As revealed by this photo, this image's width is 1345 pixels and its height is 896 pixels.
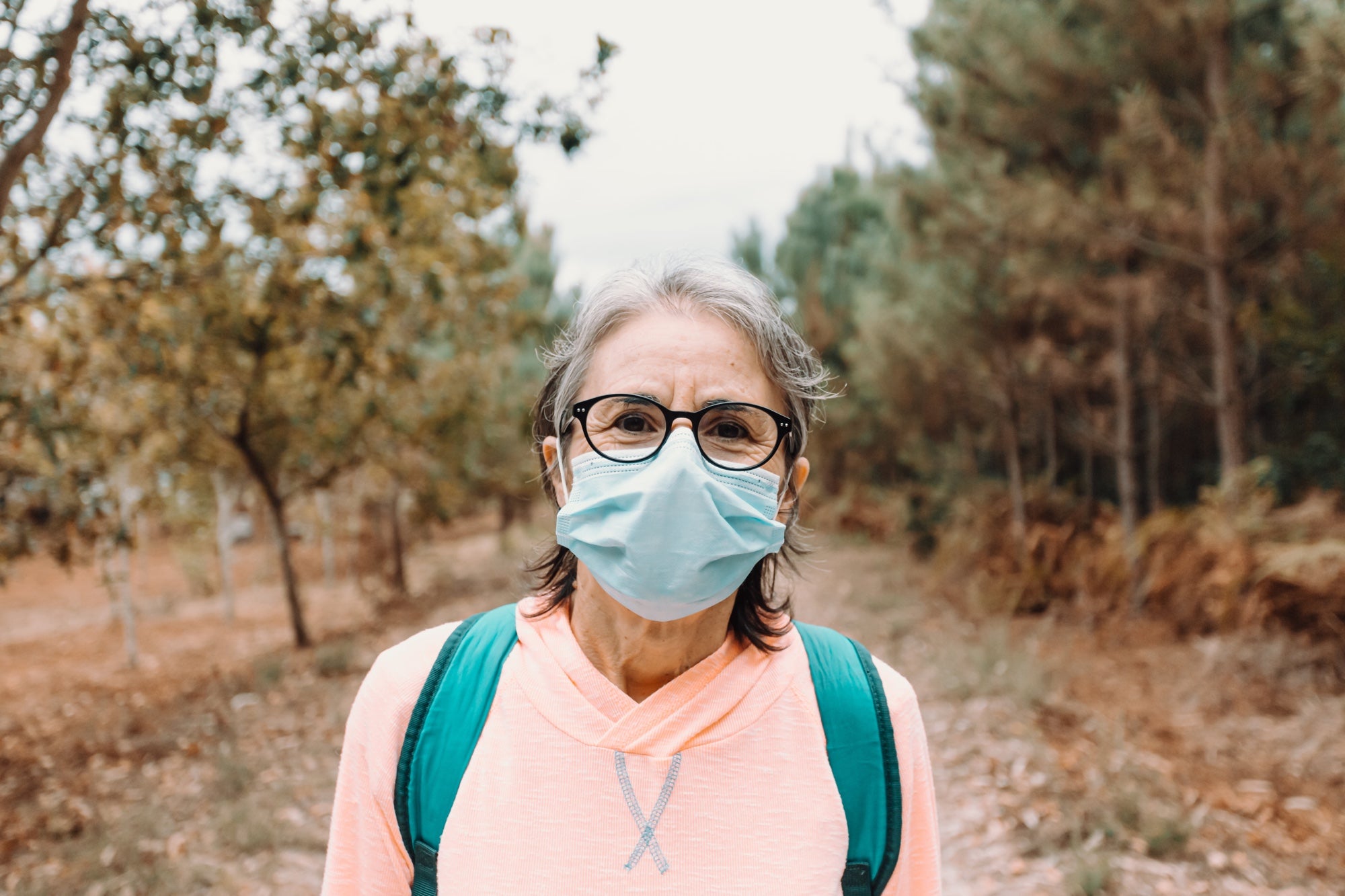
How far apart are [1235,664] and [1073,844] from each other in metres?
3.29

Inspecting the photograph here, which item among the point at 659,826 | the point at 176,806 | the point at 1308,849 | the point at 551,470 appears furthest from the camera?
the point at 176,806

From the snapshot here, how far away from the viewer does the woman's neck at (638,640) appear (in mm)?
1622

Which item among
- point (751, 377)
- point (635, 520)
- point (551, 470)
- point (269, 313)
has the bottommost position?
point (635, 520)

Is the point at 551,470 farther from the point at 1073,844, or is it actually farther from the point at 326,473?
the point at 326,473

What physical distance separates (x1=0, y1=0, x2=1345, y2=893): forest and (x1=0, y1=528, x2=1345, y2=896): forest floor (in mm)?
39

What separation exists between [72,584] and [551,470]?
2670 cm

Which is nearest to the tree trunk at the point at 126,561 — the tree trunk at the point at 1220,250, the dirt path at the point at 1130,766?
the dirt path at the point at 1130,766

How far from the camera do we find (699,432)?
5.35 ft

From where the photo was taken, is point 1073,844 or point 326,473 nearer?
point 1073,844

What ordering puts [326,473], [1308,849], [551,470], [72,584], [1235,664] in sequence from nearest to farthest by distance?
[551,470] → [1308,849] → [1235,664] → [326,473] → [72,584]

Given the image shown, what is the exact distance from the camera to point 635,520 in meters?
1.56

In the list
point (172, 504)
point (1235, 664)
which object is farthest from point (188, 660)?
point (1235, 664)

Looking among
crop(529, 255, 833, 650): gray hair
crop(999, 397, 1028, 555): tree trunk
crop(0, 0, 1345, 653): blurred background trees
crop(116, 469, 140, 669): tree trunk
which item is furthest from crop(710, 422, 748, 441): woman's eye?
crop(999, 397, 1028, 555): tree trunk

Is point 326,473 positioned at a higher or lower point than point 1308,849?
higher
